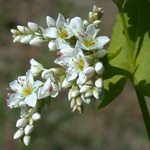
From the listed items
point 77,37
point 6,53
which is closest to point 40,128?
point 6,53

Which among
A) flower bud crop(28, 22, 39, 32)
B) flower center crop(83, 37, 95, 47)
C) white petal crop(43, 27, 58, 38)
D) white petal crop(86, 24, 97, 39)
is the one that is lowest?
flower center crop(83, 37, 95, 47)

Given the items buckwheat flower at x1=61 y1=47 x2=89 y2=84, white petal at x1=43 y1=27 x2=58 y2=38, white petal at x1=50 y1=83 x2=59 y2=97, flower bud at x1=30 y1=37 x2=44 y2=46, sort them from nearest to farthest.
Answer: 1. buckwheat flower at x1=61 y1=47 x2=89 y2=84
2. white petal at x1=50 y1=83 x2=59 y2=97
3. white petal at x1=43 y1=27 x2=58 y2=38
4. flower bud at x1=30 y1=37 x2=44 y2=46

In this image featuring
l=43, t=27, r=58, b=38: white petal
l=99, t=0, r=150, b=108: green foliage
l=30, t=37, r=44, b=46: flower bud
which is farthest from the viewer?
l=99, t=0, r=150, b=108: green foliage

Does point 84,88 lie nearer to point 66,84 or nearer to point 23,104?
point 66,84

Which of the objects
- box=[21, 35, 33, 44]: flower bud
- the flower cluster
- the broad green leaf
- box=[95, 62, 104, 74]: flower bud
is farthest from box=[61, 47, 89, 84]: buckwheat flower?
the broad green leaf

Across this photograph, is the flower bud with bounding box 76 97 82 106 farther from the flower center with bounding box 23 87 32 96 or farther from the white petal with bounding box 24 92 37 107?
the flower center with bounding box 23 87 32 96
